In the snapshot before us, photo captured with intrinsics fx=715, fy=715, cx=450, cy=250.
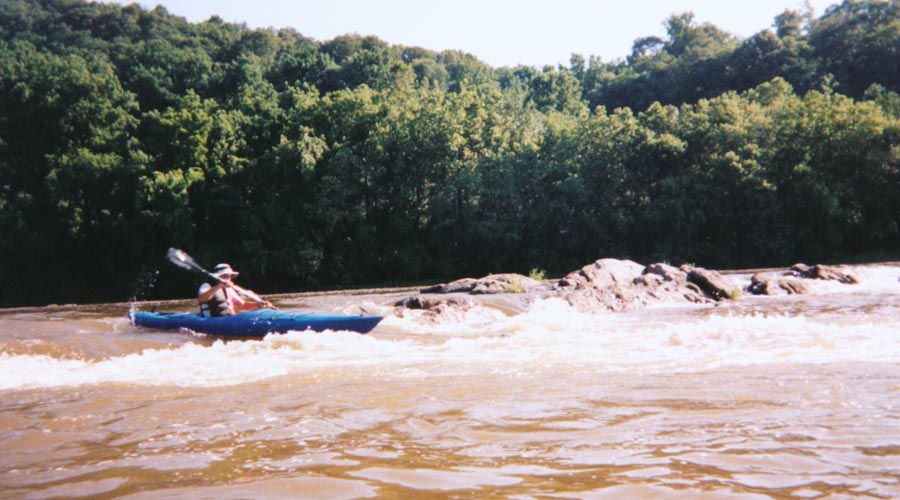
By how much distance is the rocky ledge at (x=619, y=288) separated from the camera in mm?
12305

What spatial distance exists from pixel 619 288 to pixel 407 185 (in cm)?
1578

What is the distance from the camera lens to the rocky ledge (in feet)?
40.4

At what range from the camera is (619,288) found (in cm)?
1326

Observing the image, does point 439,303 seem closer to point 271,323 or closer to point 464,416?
point 271,323

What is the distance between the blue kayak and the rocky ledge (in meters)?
2.34

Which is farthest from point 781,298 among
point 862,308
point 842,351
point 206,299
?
point 206,299

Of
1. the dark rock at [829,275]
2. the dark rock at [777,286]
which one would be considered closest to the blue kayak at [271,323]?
the dark rock at [777,286]

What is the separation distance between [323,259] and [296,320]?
58.2 ft

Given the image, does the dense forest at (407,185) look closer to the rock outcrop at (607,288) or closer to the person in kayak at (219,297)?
the rock outcrop at (607,288)

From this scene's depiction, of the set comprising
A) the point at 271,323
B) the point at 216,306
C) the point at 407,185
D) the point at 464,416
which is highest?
the point at 407,185

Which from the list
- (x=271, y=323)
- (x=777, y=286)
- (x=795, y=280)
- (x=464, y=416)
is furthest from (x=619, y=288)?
(x=464, y=416)

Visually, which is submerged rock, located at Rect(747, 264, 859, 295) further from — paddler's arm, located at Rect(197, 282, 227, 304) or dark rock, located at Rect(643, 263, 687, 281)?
paddler's arm, located at Rect(197, 282, 227, 304)

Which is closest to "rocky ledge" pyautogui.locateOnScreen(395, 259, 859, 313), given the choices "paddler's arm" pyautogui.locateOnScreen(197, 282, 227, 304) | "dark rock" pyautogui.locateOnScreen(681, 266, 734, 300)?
"dark rock" pyautogui.locateOnScreen(681, 266, 734, 300)

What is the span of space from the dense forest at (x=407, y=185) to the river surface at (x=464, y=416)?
18045 mm
